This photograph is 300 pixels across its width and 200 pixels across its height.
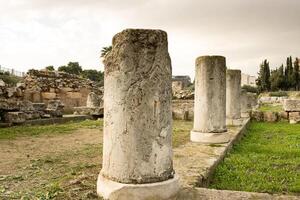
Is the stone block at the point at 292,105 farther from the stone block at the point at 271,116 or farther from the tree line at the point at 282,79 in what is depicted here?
the tree line at the point at 282,79

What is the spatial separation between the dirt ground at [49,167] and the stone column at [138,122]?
544 mm

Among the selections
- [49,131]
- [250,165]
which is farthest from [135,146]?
[49,131]

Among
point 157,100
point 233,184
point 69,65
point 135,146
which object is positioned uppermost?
point 69,65

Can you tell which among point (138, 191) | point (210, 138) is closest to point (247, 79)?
point (210, 138)

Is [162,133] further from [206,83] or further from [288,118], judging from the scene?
[288,118]

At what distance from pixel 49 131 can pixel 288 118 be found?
11209mm

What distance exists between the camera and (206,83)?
8.73 meters

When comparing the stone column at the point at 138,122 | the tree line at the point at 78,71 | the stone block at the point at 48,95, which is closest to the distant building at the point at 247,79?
the tree line at the point at 78,71

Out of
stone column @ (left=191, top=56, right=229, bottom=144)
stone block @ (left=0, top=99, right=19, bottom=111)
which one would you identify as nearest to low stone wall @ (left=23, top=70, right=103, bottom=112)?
stone block @ (left=0, top=99, right=19, bottom=111)

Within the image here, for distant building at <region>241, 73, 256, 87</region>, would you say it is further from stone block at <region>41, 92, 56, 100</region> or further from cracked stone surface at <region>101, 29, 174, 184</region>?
cracked stone surface at <region>101, 29, 174, 184</region>

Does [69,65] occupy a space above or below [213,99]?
above

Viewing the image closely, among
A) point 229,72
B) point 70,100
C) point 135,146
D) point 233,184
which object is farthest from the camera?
point 70,100

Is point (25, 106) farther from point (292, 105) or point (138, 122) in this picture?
point (138, 122)

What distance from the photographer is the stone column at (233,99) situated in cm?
1359
